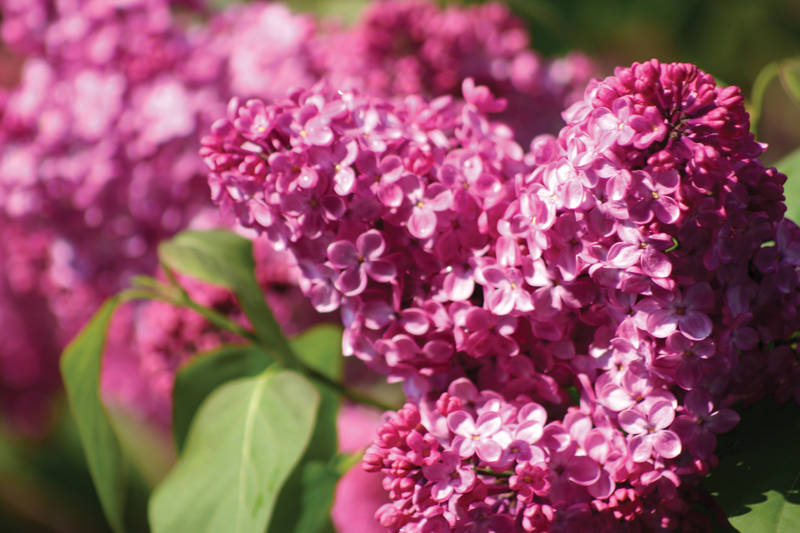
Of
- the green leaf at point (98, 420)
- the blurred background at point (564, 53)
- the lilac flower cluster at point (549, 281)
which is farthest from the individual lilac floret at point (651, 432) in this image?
the blurred background at point (564, 53)

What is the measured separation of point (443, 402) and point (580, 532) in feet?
0.35

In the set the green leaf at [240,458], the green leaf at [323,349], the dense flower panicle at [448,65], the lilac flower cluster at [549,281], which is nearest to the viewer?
the lilac flower cluster at [549,281]

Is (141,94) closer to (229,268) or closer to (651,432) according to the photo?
(229,268)

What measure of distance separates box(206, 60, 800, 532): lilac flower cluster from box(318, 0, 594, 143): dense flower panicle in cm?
39

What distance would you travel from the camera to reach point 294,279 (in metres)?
0.83

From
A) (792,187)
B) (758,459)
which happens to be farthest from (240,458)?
(792,187)

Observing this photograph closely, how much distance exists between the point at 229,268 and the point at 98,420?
18 centimetres

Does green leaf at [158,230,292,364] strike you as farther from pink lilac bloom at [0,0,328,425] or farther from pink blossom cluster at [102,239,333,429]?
pink lilac bloom at [0,0,328,425]

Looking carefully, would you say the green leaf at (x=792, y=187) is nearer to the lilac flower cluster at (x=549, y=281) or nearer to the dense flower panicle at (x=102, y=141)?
the lilac flower cluster at (x=549, y=281)

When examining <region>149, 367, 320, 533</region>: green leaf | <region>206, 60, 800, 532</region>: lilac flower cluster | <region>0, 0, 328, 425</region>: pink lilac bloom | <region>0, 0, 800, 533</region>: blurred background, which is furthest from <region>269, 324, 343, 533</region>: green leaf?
<region>0, 0, 800, 533</region>: blurred background

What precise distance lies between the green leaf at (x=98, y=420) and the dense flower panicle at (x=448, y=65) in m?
0.41

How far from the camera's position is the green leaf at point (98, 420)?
607 mm

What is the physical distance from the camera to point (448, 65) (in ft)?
2.75

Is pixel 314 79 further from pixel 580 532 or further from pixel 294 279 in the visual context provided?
pixel 580 532
